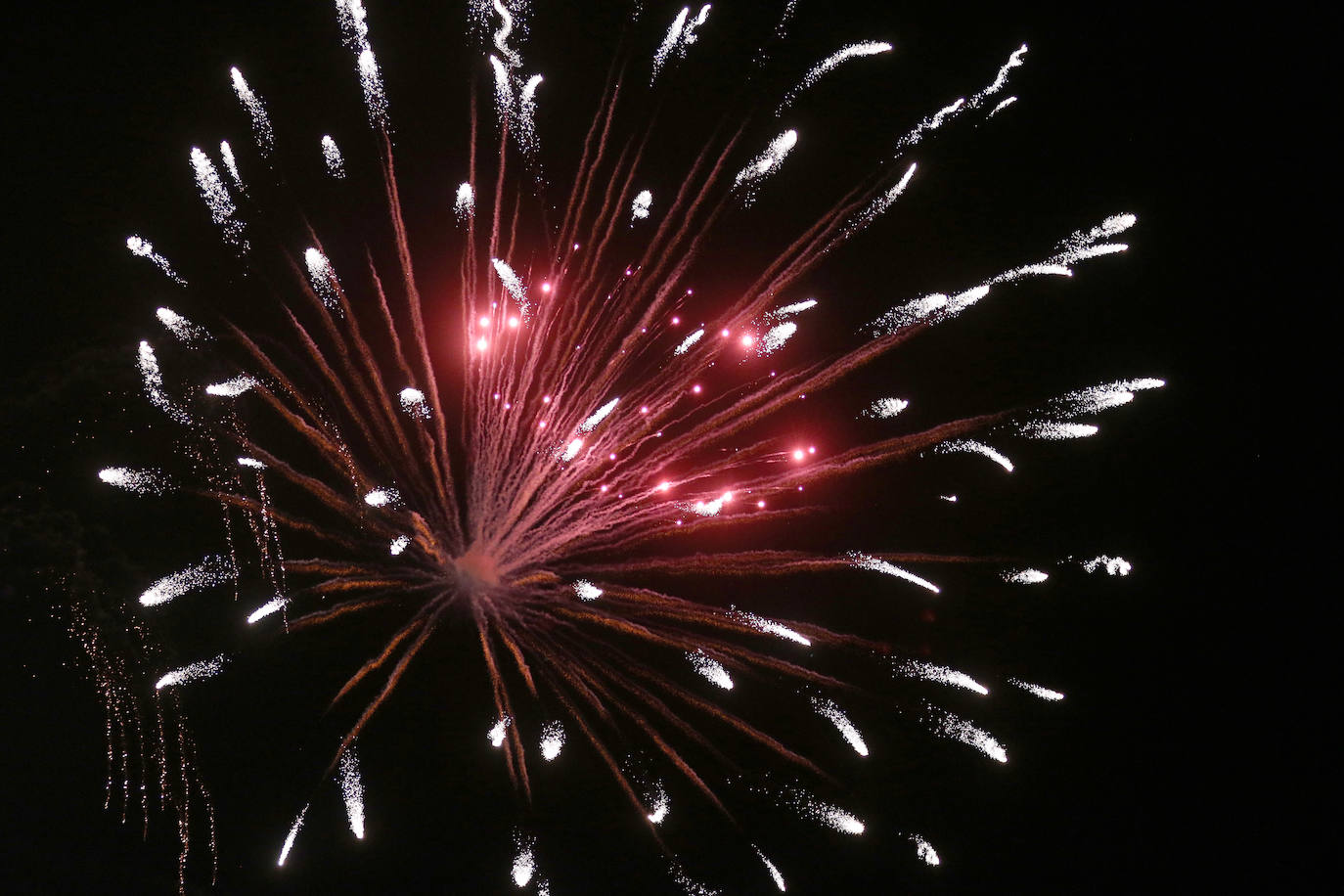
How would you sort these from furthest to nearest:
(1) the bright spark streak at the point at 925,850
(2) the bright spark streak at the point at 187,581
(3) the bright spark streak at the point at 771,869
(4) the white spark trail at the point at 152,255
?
(1) the bright spark streak at the point at 925,850
(3) the bright spark streak at the point at 771,869
(4) the white spark trail at the point at 152,255
(2) the bright spark streak at the point at 187,581

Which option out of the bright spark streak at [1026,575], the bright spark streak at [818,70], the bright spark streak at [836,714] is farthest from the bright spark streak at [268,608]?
the bright spark streak at [1026,575]

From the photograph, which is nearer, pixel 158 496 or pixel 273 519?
pixel 273 519

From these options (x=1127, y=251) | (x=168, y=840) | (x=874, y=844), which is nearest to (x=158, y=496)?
(x=168, y=840)

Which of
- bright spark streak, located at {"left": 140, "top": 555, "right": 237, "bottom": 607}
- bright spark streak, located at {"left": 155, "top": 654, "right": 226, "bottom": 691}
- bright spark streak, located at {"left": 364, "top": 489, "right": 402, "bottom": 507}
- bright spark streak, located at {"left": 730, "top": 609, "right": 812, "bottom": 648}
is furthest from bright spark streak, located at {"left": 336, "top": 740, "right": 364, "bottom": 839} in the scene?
bright spark streak, located at {"left": 730, "top": 609, "right": 812, "bottom": 648}

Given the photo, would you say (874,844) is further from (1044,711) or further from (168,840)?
(168,840)

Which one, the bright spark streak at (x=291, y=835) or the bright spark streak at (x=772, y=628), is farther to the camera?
the bright spark streak at (x=291, y=835)

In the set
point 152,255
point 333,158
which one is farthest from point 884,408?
point 152,255

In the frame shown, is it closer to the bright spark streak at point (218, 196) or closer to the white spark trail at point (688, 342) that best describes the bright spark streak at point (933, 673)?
the white spark trail at point (688, 342)
